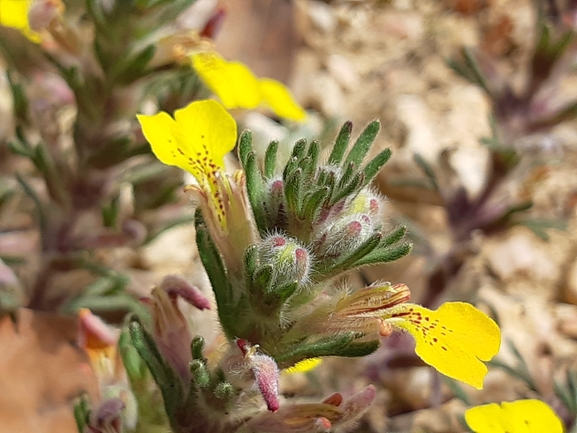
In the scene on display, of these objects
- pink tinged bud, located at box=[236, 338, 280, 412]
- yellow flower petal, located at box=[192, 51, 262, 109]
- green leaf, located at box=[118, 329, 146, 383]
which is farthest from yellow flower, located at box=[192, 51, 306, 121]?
pink tinged bud, located at box=[236, 338, 280, 412]

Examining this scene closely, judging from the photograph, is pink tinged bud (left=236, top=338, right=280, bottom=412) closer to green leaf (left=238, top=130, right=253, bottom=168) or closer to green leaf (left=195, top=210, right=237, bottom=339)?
green leaf (left=195, top=210, right=237, bottom=339)

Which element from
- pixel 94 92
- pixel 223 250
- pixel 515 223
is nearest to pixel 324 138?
pixel 515 223

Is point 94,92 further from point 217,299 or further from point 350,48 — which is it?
point 350,48

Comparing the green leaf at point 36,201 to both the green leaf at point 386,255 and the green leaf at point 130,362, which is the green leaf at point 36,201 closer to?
the green leaf at point 130,362

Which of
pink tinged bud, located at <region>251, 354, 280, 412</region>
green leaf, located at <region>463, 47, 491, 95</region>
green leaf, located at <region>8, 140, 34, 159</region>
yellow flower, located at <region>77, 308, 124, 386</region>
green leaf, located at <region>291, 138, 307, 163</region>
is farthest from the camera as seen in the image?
green leaf, located at <region>463, 47, 491, 95</region>

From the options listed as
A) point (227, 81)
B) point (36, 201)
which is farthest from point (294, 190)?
point (36, 201)

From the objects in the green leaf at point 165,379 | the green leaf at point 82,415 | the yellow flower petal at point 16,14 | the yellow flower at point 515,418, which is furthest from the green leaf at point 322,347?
the yellow flower petal at point 16,14
